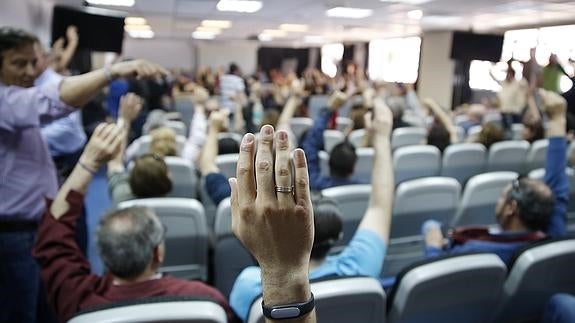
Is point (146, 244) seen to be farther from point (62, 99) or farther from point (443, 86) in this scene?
point (443, 86)

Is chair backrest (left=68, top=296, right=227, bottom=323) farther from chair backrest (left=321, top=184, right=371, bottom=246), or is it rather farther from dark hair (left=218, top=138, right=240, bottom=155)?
dark hair (left=218, top=138, right=240, bottom=155)

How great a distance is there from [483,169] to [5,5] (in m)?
4.53

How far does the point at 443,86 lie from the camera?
1070 centimetres

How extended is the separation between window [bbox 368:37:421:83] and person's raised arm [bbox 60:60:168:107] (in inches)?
418

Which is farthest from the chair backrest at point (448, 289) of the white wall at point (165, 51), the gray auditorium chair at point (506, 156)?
the white wall at point (165, 51)

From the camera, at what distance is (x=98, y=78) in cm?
144

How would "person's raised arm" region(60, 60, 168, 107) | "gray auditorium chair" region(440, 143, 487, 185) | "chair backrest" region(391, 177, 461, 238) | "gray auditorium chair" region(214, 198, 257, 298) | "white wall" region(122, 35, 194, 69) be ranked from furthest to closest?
"white wall" region(122, 35, 194, 69) → "gray auditorium chair" region(440, 143, 487, 185) → "chair backrest" region(391, 177, 461, 238) → "gray auditorium chair" region(214, 198, 257, 298) → "person's raised arm" region(60, 60, 168, 107)

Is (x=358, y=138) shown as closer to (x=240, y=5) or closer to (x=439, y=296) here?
(x=240, y=5)

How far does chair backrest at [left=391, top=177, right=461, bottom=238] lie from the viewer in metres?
2.36

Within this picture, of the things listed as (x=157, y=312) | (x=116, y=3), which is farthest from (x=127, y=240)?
(x=116, y=3)

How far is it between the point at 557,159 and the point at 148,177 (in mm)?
1885

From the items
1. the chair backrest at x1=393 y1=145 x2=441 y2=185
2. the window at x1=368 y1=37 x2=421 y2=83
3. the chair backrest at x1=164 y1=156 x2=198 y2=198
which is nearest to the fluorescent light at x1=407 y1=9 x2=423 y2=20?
the chair backrest at x1=393 y1=145 x2=441 y2=185

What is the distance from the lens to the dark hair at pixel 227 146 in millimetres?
3223

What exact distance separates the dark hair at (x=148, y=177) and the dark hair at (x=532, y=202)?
1.52 metres
